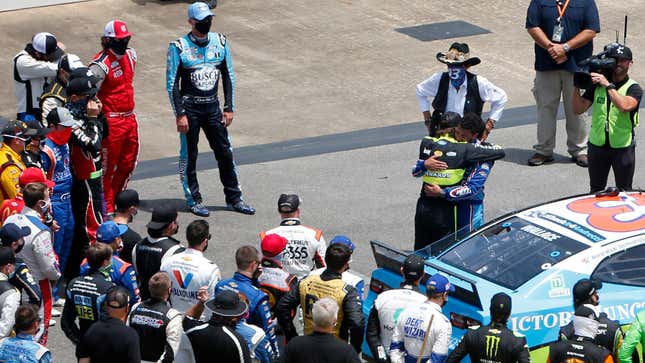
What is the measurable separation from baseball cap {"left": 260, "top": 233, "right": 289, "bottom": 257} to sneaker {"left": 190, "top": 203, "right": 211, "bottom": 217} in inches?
169

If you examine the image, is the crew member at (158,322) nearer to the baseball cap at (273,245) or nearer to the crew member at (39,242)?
the baseball cap at (273,245)

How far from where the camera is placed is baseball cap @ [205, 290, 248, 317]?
836 centimetres

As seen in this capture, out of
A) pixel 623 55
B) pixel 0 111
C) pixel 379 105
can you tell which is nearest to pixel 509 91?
pixel 379 105

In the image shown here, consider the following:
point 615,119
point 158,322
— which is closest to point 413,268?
point 158,322

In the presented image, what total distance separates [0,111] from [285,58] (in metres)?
4.46

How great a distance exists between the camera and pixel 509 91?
713 inches

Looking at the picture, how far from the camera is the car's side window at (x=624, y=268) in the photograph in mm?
9445

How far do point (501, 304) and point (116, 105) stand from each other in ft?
20.5

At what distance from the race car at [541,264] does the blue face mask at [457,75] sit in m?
3.14

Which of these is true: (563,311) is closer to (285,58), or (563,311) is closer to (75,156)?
(75,156)

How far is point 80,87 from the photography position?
12.3 meters

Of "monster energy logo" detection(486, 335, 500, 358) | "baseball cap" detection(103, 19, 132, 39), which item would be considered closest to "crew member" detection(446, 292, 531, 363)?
"monster energy logo" detection(486, 335, 500, 358)

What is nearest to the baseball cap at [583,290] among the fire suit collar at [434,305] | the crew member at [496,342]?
the crew member at [496,342]

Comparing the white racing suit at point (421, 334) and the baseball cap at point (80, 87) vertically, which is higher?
the baseball cap at point (80, 87)
